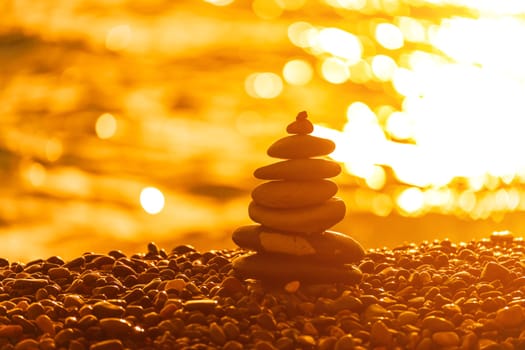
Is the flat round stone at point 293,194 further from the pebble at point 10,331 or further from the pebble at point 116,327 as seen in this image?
the pebble at point 10,331

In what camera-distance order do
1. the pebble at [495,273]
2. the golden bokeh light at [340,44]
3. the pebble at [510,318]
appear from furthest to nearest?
the golden bokeh light at [340,44]
the pebble at [495,273]
the pebble at [510,318]

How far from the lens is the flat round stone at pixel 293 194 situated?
26.0 ft

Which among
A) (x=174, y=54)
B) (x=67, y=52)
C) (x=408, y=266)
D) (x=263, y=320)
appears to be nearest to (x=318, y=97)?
(x=174, y=54)

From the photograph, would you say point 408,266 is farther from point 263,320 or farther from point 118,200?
point 118,200

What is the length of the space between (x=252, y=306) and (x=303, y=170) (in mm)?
1241

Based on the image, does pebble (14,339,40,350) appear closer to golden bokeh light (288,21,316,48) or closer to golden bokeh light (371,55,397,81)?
golden bokeh light (371,55,397,81)

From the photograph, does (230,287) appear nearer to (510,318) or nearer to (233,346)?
(233,346)

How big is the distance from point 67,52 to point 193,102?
4.39 metres

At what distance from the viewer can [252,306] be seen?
7.36m

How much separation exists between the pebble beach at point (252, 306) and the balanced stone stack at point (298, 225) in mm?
130

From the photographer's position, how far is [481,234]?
17797 millimetres

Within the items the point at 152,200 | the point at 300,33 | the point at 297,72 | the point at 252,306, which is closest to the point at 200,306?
the point at 252,306

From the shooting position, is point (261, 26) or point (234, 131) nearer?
point (234, 131)

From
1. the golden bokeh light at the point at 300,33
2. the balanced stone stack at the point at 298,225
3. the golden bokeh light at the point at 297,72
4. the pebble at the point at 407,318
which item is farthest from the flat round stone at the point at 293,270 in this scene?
the golden bokeh light at the point at 300,33
